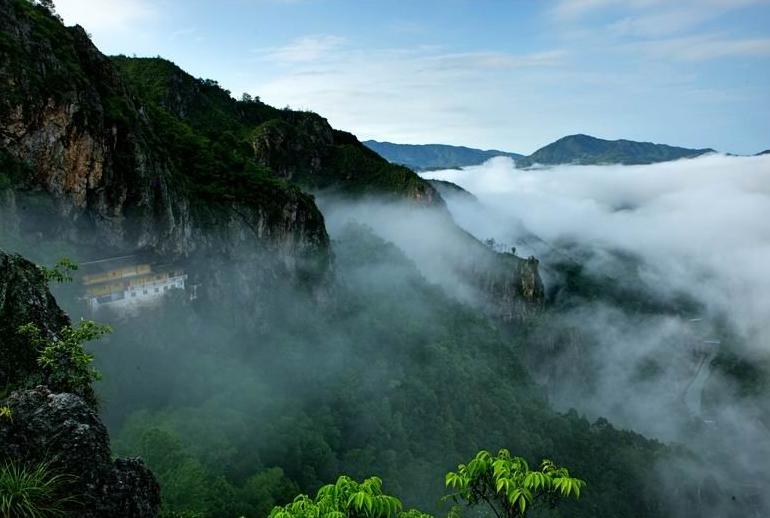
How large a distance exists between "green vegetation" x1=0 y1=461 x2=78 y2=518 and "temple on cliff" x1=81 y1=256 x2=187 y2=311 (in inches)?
1806

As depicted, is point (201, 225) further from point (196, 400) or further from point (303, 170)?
point (303, 170)

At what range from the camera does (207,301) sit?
74438mm

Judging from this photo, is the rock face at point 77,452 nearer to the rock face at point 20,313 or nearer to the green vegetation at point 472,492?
the rock face at point 20,313

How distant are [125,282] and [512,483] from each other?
194 feet

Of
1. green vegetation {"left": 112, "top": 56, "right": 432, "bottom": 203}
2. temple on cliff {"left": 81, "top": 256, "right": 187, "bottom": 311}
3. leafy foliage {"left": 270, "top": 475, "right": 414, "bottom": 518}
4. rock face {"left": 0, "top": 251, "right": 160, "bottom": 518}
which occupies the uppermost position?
green vegetation {"left": 112, "top": 56, "right": 432, "bottom": 203}

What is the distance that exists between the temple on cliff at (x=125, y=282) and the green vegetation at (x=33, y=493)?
45.9m

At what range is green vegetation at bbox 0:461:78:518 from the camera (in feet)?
35.2

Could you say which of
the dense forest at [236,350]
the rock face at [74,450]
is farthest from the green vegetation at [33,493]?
the dense forest at [236,350]

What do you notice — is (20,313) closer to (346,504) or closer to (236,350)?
(346,504)

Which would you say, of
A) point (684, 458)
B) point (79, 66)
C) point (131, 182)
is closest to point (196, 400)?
point (131, 182)

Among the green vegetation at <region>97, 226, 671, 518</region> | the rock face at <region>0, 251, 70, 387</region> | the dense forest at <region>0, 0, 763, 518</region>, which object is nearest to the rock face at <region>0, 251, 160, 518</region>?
the dense forest at <region>0, 0, 763, 518</region>

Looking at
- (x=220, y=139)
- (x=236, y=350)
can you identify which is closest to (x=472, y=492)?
(x=236, y=350)

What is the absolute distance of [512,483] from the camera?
992cm

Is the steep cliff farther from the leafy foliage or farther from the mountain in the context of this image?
the leafy foliage
